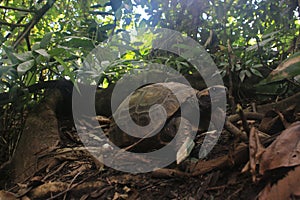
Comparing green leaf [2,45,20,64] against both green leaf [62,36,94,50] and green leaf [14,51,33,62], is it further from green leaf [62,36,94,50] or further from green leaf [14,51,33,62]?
green leaf [62,36,94,50]

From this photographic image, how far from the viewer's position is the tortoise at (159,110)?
0.95 metres

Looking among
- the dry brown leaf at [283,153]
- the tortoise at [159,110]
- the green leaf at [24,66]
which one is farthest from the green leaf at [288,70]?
the green leaf at [24,66]

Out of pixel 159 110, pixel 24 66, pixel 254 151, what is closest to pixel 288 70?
pixel 254 151

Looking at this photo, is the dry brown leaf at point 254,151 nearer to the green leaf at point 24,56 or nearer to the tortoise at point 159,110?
the tortoise at point 159,110

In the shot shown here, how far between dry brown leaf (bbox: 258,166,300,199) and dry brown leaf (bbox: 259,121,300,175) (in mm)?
19

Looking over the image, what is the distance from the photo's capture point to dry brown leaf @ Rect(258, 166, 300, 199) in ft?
1.73

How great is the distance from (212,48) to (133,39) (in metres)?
0.39

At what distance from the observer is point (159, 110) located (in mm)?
1044

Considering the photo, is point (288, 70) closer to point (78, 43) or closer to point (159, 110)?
point (159, 110)

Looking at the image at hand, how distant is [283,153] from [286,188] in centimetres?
6

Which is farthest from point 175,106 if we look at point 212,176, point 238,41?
point 238,41

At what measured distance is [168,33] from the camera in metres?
1.59

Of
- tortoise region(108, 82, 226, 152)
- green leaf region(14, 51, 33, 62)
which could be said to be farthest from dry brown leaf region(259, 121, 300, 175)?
green leaf region(14, 51, 33, 62)

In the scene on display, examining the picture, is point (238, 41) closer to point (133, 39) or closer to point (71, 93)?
point (133, 39)
